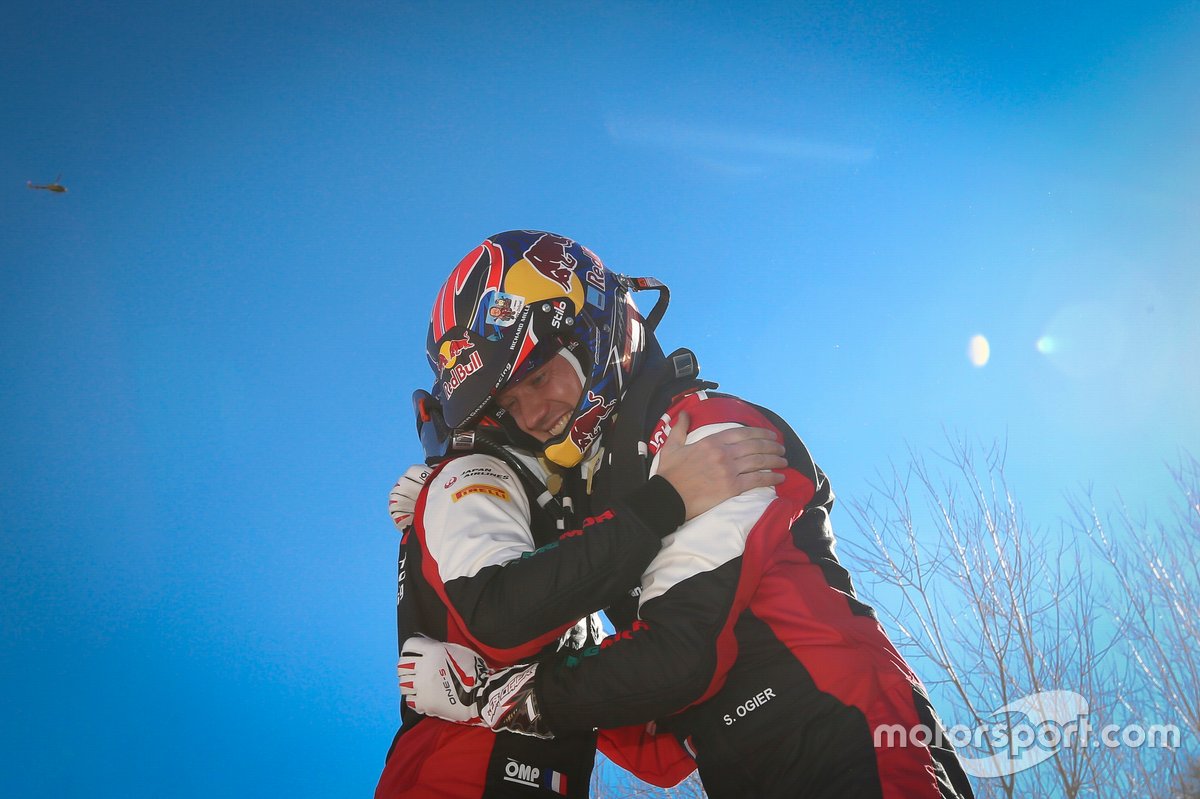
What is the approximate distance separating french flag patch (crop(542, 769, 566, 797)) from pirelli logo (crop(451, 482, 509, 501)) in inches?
49.0

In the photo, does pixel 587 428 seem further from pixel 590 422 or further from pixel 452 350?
pixel 452 350

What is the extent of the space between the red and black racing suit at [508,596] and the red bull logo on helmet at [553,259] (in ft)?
3.50

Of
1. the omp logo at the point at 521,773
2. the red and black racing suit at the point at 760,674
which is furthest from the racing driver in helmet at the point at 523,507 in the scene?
the red and black racing suit at the point at 760,674

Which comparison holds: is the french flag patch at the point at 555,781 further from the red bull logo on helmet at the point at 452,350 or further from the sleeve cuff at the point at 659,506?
the red bull logo on helmet at the point at 452,350

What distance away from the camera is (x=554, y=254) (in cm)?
464

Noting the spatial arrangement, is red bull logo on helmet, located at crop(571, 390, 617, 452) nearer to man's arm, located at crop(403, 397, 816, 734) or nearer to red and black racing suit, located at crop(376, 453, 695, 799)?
red and black racing suit, located at crop(376, 453, 695, 799)

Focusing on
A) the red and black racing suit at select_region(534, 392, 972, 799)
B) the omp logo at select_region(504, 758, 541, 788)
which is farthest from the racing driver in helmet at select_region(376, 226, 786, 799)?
the red and black racing suit at select_region(534, 392, 972, 799)

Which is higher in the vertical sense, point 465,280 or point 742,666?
point 465,280

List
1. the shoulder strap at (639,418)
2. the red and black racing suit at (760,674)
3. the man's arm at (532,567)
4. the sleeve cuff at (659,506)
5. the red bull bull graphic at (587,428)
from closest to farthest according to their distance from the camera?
the red and black racing suit at (760,674), the man's arm at (532,567), the sleeve cuff at (659,506), the shoulder strap at (639,418), the red bull bull graphic at (587,428)

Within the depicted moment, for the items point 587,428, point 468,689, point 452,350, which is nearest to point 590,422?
point 587,428

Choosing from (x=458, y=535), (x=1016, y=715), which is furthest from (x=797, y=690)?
(x=1016, y=715)

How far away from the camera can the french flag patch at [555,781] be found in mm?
3497

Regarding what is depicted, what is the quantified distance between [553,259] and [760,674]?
101 inches

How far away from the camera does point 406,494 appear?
13.8 feet
